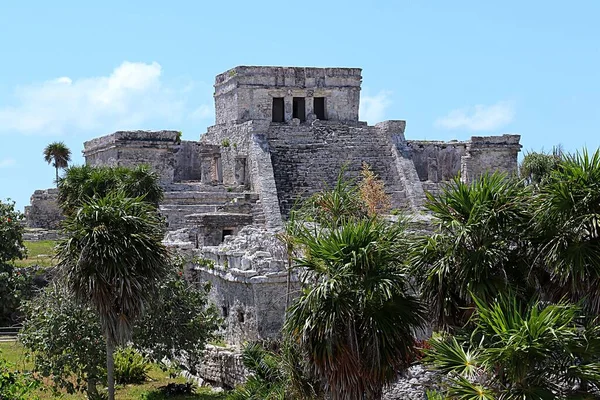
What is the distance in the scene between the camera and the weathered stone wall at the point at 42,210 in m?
31.7

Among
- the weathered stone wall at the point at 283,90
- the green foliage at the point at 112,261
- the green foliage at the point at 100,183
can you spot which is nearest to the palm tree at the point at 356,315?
the green foliage at the point at 112,261

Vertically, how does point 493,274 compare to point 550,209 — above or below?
below

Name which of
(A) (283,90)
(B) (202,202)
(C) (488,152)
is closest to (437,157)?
(C) (488,152)

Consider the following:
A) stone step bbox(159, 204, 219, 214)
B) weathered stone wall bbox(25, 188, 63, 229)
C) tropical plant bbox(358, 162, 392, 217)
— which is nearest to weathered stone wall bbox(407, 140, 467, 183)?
tropical plant bbox(358, 162, 392, 217)

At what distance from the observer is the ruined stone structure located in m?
26.1

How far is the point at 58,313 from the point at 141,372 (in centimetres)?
254

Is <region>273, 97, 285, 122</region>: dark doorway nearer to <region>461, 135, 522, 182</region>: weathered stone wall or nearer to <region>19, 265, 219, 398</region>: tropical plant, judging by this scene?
<region>461, 135, 522, 182</region>: weathered stone wall

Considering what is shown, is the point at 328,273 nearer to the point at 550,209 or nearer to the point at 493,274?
the point at 493,274

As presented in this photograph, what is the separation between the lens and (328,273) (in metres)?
11.9

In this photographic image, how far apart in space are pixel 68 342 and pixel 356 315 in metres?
5.14

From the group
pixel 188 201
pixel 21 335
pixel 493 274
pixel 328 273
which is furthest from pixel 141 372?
pixel 188 201

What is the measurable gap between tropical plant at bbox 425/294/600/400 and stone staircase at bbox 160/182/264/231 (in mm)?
14596

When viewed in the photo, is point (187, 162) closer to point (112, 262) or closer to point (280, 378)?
point (112, 262)

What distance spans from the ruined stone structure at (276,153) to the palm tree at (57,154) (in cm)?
522
